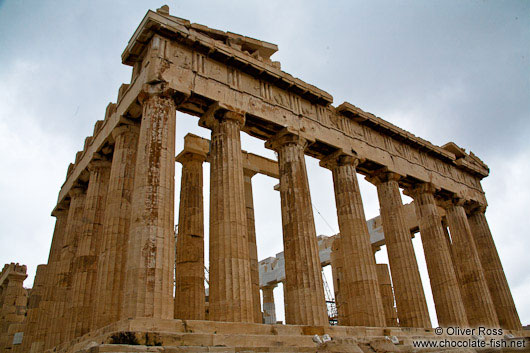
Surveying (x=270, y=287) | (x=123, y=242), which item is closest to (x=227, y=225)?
(x=123, y=242)

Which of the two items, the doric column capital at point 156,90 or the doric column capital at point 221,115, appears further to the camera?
the doric column capital at point 221,115

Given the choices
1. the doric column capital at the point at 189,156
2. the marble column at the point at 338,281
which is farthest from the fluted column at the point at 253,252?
the marble column at the point at 338,281

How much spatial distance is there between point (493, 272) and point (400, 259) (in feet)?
32.9

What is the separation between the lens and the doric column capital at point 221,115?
55.2 ft

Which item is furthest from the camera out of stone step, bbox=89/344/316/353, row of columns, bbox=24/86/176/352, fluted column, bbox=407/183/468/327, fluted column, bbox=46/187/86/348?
fluted column, bbox=407/183/468/327

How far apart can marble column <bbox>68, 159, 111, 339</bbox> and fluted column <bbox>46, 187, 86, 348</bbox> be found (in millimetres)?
616

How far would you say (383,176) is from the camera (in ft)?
75.5

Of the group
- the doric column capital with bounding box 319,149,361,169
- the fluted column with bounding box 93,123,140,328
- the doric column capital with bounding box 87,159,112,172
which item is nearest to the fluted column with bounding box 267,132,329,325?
the doric column capital with bounding box 319,149,361,169

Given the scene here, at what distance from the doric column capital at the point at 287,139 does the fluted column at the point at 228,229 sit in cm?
244

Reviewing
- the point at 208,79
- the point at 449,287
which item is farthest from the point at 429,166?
the point at 208,79

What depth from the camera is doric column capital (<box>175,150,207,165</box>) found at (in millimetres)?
20183

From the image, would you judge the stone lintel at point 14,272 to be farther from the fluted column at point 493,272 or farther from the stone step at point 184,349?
the fluted column at point 493,272

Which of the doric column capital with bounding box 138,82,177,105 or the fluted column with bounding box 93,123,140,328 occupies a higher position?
the doric column capital with bounding box 138,82,177,105

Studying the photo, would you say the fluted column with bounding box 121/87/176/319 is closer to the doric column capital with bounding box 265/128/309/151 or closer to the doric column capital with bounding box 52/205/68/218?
the doric column capital with bounding box 265/128/309/151
